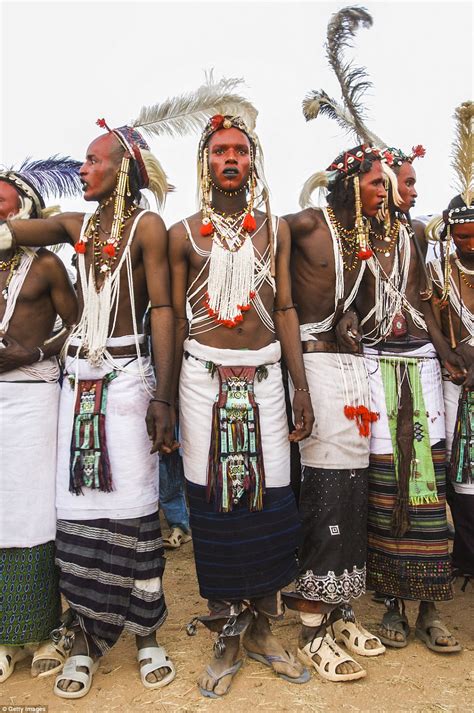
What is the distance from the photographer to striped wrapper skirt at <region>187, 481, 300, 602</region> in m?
3.06

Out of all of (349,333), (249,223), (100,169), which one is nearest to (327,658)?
(349,333)

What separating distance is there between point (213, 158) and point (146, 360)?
109 cm

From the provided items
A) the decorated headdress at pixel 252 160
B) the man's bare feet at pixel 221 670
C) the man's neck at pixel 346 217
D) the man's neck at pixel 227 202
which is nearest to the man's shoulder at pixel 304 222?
the man's neck at pixel 346 217

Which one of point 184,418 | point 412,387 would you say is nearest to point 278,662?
point 184,418

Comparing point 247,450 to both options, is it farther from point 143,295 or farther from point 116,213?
point 116,213

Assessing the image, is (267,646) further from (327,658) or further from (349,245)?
(349,245)

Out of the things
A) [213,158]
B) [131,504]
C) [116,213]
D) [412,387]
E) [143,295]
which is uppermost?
[213,158]

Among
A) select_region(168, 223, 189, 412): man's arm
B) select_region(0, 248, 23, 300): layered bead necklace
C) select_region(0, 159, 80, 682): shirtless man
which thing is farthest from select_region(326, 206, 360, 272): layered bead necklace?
select_region(0, 248, 23, 300): layered bead necklace

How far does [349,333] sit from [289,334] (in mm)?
344

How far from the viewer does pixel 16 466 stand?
10.5 feet

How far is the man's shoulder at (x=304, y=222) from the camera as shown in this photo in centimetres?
354

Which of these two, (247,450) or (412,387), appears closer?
(247,450)

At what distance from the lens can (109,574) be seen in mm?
3062

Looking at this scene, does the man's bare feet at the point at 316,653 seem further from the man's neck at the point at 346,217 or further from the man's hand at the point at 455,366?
the man's neck at the point at 346,217
